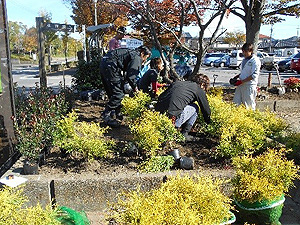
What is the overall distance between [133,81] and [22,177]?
3035 millimetres

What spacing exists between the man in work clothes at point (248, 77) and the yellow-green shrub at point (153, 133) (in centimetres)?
258

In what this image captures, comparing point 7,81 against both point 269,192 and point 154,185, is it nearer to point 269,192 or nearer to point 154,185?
point 154,185

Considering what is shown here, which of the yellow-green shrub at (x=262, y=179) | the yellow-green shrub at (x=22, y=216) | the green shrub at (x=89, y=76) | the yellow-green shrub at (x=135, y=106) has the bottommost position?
the yellow-green shrub at (x=262, y=179)

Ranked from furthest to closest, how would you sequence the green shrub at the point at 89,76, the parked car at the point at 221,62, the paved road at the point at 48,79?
the parked car at the point at 221,62
the paved road at the point at 48,79
the green shrub at the point at 89,76

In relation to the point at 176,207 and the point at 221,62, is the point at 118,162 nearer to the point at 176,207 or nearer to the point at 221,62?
the point at 176,207

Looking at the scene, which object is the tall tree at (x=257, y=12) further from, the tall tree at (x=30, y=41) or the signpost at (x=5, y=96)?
the tall tree at (x=30, y=41)

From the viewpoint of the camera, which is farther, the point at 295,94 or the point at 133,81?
the point at 295,94

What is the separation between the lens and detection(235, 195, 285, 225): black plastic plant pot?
118 inches

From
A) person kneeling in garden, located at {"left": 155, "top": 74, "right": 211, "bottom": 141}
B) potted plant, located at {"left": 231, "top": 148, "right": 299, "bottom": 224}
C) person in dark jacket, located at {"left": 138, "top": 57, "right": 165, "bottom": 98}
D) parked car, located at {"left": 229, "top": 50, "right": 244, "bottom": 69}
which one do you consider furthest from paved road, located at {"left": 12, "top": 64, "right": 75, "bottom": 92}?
parked car, located at {"left": 229, "top": 50, "right": 244, "bottom": 69}

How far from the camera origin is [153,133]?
12.6ft

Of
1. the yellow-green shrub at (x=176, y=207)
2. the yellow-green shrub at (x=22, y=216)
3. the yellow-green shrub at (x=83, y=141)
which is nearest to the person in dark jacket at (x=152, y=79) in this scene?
the yellow-green shrub at (x=83, y=141)

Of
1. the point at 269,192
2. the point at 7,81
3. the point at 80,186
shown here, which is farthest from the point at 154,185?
the point at 7,81

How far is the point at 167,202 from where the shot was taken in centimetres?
216

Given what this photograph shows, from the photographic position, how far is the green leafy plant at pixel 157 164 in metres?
3.68
